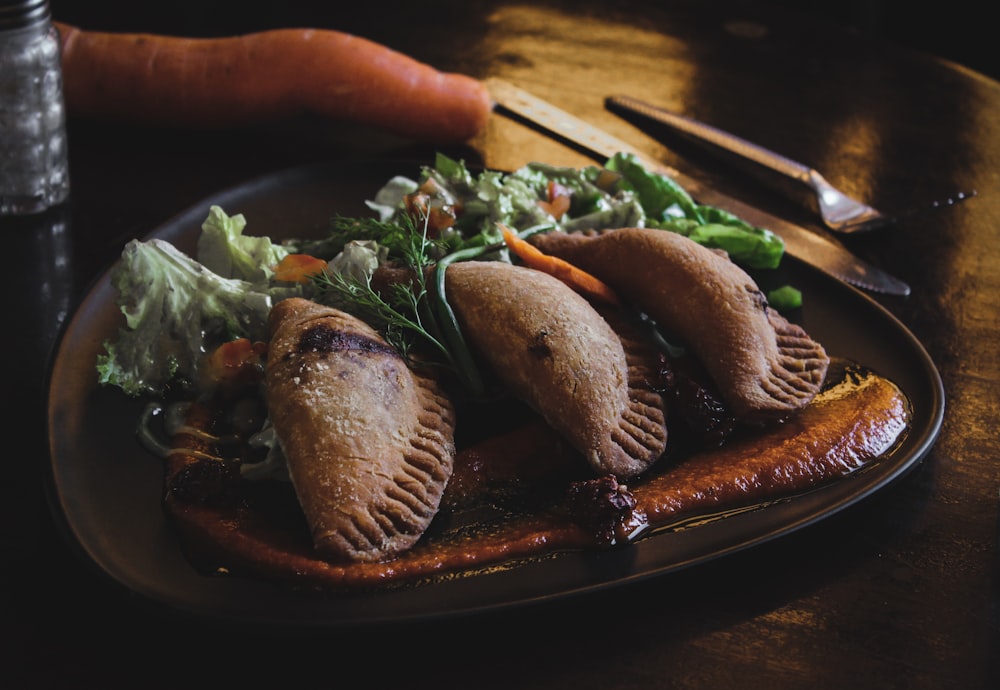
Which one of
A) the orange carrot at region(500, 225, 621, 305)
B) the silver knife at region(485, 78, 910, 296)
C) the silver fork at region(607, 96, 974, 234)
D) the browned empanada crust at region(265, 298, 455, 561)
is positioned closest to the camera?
the browned empanada crust at region(265, 298, 455, 561)

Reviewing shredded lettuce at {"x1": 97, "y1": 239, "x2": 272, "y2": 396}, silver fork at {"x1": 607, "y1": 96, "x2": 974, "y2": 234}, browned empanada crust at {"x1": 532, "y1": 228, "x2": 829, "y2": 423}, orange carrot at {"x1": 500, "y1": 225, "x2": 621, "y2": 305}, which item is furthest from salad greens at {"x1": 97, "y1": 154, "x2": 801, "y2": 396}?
silver fork at {"x1": 607, "y1": 96, "x2": 974, "y2": 234}

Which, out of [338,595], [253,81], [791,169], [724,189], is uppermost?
[253,81]

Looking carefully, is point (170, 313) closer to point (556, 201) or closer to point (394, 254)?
point (394, 254)

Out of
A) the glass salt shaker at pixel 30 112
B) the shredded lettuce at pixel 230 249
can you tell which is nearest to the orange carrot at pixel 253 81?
the glass salt shaker at pixel 30 112

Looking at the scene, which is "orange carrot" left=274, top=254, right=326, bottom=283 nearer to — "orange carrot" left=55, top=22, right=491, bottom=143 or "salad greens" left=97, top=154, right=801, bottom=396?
"salad greens" left=97, top=154, right=801, bottom=396

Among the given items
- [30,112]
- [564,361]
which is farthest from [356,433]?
[30,112]

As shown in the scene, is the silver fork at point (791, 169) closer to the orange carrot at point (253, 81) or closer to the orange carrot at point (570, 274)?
the orange carrot at point (253, 81)
